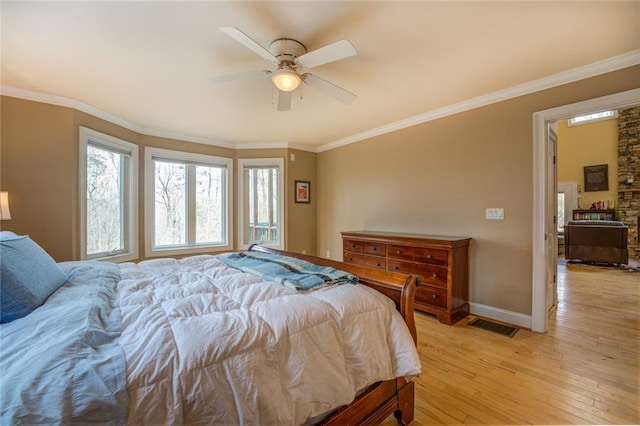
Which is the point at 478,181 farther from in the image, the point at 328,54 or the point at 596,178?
the point at 596,178

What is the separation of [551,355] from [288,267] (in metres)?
2.30

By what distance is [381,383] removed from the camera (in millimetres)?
1436

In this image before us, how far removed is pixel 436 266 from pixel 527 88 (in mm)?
2003

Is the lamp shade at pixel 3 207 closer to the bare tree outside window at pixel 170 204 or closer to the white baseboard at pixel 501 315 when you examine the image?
the bare tree outside window at pixel 170 204

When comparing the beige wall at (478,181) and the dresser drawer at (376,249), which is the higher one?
the beige wall at (478,181)

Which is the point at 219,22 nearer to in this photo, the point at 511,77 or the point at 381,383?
the point at 381,383

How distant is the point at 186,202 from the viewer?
15.0 ft

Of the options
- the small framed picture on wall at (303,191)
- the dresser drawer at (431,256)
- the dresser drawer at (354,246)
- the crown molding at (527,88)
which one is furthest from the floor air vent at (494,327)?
the small framed picture on wall at (303,191)

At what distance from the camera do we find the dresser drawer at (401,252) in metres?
3.22

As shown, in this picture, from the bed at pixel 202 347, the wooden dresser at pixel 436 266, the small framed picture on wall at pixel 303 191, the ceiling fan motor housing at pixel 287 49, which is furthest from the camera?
the small framed picture on wall at pixel 303 191

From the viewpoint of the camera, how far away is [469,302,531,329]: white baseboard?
2793mm

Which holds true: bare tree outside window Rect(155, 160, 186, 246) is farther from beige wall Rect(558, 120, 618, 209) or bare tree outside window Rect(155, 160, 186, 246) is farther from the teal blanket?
beige wall Rect(558, 120, 618, 209)

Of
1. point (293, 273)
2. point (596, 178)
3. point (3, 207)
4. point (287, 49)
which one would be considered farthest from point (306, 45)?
point (596, 178)

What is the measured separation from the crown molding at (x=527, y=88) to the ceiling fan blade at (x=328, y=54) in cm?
204
